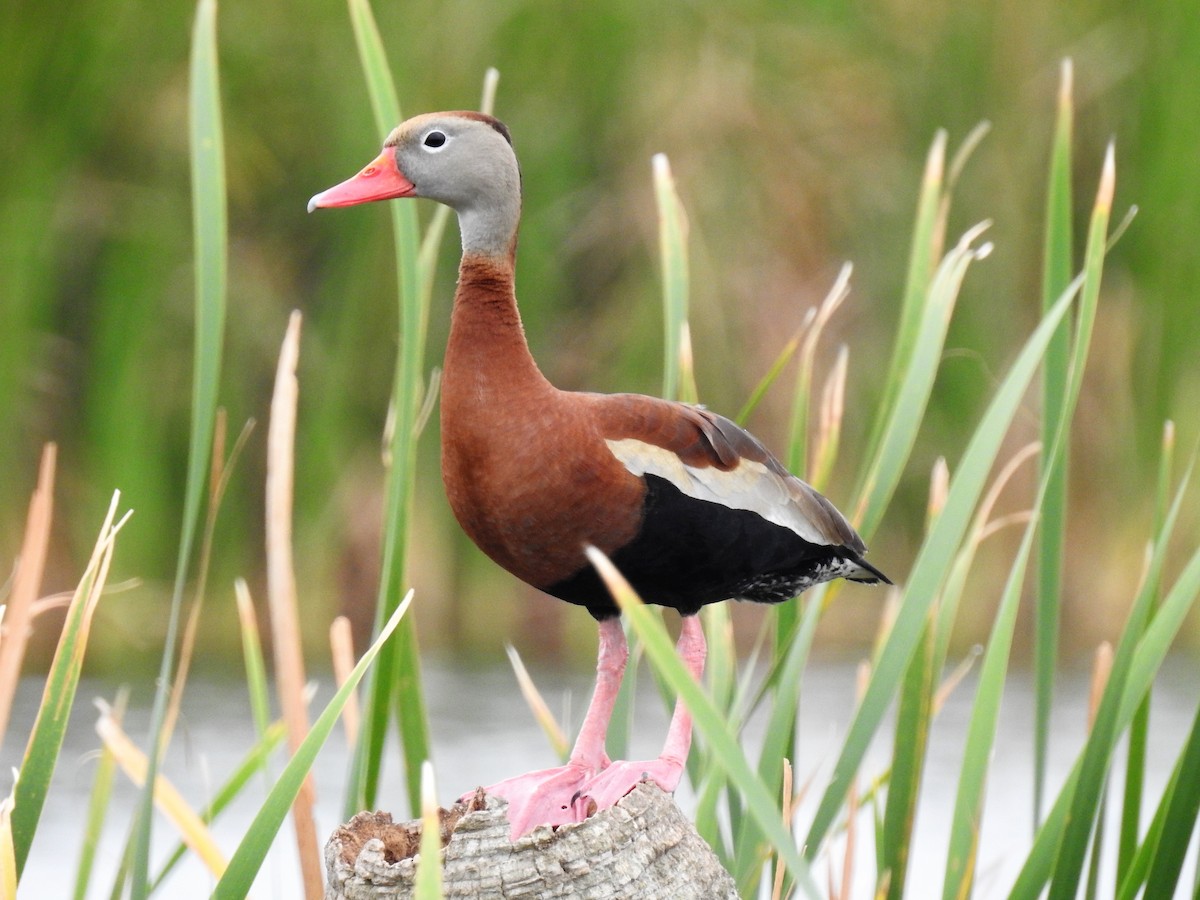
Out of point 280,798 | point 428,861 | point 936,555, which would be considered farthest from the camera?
point 936,555

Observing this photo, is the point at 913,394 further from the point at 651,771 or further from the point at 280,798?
the point at 280,798

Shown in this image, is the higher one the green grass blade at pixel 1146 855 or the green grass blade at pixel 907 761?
the green grass blade at pixel 907 761

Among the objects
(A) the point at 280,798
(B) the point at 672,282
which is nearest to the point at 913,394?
(B) the point at 672,282

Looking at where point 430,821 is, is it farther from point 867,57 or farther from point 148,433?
point 867,57

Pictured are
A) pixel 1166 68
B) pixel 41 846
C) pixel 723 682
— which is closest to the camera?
pixel 723 682

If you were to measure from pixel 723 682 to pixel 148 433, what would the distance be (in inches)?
155

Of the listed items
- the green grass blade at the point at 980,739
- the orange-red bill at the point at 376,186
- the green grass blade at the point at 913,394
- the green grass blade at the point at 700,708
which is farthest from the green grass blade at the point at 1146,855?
the orange-red bill at the point at 376,186

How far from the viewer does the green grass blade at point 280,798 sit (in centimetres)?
148

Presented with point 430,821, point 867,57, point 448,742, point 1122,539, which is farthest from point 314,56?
point 430,821

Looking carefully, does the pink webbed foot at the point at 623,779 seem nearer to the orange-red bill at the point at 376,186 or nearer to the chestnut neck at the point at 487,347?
the chestnut neck at the point at 487,347

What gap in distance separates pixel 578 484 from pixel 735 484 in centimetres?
30

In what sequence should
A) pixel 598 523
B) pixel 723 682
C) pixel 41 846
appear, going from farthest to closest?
pixel 41 846
pixel 723 682
pixel 598 523

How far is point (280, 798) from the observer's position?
1.51m

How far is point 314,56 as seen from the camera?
5945 millimetres
